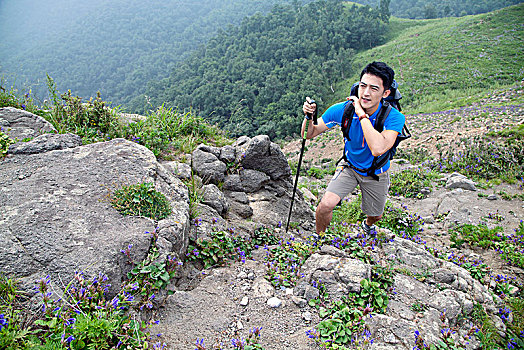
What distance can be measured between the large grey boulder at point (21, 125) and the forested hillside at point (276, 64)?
48.6 metres

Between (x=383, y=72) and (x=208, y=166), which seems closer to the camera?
(x=383, y=72)

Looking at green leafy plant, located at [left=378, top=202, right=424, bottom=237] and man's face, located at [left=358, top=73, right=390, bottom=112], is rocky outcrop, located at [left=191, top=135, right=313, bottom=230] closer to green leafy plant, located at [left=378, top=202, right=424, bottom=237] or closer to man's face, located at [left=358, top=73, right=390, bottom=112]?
green leafy plant, located at [left=378, top=202, right=424, bottom=237]

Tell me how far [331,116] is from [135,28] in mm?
204154

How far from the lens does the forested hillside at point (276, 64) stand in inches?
2408

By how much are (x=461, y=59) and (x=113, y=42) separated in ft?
555

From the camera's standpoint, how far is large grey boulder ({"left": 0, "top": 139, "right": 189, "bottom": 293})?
2676 millimetres

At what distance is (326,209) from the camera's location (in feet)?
13.8

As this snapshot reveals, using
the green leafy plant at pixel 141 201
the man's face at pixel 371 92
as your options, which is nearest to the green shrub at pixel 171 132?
the green leafy plant at pixel 141 201

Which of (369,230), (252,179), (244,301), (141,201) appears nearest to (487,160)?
(369,230)

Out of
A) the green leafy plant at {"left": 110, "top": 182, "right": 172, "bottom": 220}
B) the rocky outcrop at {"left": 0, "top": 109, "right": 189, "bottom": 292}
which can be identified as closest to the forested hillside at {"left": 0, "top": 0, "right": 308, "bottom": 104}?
the rocky outcrop at {"left": 0, "top": 109, "right": 189, "bottom": 292}

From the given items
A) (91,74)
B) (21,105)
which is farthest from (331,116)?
(91,74)

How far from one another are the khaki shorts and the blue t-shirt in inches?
5.9

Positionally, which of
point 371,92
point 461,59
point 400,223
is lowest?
point 400,223

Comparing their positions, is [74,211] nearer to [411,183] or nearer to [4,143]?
[4,143]
